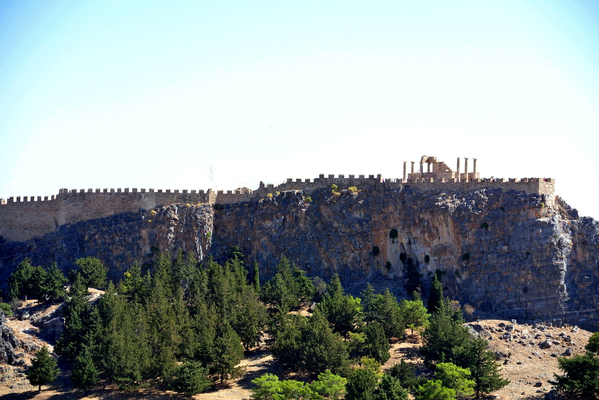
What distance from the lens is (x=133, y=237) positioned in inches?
3637

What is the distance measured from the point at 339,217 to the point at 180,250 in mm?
16037

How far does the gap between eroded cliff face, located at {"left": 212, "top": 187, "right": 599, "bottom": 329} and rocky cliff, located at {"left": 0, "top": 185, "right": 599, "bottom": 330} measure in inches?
3.7

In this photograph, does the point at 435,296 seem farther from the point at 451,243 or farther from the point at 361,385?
the point at 361,385

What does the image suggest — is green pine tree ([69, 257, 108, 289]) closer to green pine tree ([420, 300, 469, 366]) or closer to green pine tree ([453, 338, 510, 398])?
green pine tree ([420, 300, 469, 366])

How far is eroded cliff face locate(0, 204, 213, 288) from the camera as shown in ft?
302

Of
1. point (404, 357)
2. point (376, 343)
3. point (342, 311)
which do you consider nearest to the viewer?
point (376, 343)

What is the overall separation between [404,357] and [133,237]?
105 feet

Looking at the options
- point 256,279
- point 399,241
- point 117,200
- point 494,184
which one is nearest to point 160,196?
point 117,200

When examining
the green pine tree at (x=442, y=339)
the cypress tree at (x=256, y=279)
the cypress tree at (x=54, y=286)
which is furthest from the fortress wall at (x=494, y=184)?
the cypress tree at (x=54, y=286)

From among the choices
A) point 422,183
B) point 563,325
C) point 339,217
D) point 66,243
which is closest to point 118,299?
point 66,243

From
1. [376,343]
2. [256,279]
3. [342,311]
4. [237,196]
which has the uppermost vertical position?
[237,196]

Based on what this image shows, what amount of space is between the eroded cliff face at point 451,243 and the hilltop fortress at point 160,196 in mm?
1098

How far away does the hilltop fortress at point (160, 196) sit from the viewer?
86.8m

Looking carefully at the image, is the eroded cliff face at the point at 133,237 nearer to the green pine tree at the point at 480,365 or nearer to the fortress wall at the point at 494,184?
the fortress wall at the point at 494,184
